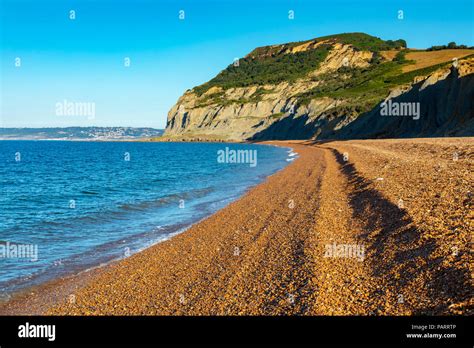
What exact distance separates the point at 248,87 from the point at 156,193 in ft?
521

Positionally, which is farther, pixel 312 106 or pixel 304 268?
pixel 312 106

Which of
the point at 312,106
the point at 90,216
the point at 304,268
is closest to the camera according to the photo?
the point at 304,268

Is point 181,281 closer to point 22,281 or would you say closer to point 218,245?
point 218,245

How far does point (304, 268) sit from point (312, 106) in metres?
113

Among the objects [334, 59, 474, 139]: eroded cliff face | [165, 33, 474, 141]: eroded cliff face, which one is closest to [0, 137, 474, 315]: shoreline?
[334, 59, 474, 139]: eroded cliff face

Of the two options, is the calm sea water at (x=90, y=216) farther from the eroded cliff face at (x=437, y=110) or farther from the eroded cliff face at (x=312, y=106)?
the eroded cliff face at (x=312, y=106)

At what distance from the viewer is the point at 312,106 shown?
11831 cm

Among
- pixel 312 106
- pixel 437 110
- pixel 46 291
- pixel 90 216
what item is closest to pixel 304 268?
pixel 46 291

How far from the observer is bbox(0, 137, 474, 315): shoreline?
25.0 ft

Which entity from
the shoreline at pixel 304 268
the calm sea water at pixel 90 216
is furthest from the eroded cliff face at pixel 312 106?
the shoreline at pixel 304 268

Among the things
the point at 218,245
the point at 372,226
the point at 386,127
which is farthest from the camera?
the point at 386,127

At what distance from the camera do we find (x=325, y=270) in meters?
9.55

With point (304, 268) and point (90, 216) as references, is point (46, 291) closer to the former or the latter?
point (304, 268)
